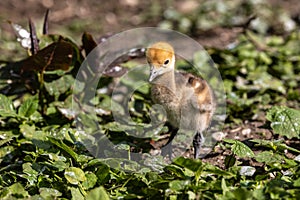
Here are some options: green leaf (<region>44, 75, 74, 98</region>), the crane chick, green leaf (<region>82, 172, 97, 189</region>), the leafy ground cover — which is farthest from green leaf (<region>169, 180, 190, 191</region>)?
green leaf (<region>44, 75, 74, 98</region>)

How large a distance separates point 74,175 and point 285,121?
126cm

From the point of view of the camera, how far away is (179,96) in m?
3.25

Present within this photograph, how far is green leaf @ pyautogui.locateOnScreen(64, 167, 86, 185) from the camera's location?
2682mm

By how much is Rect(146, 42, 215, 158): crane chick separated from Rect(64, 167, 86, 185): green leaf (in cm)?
71

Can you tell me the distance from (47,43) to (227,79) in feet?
4.70

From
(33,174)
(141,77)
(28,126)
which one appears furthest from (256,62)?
(33,174)

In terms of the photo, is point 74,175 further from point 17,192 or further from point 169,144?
point 169,144

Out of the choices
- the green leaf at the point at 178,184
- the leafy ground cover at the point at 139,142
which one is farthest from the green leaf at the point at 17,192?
the green leaf at the point at 178,184

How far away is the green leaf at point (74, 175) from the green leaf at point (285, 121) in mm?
1140

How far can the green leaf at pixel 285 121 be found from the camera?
3125 mm

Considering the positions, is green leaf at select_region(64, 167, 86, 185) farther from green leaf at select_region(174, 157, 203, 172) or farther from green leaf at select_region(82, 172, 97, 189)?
green leaf at select_region(174, 157, 203, 172)

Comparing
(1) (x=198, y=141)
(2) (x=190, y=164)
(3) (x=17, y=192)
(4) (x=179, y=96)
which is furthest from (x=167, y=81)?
(3) (x=17, y=192)

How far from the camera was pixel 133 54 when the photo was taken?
3865 mm

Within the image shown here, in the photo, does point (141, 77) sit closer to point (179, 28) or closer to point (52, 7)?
point (179, 28)
